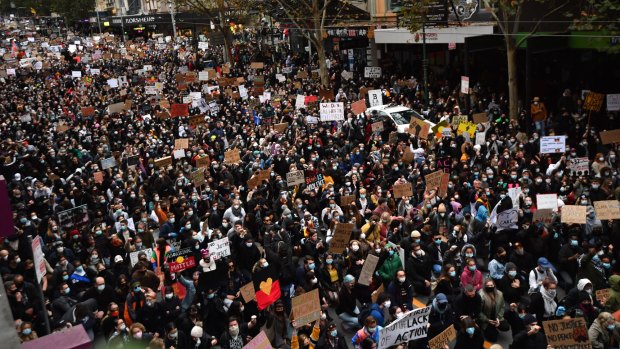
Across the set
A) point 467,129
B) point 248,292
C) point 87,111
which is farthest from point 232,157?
point 87,111

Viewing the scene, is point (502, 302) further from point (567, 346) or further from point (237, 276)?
point (237, 276)

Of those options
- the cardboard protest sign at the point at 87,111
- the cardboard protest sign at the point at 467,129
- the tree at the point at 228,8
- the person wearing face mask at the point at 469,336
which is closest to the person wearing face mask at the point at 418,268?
the person wearing face mask at the point at 469,336

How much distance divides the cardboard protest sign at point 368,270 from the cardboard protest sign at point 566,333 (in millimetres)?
2811

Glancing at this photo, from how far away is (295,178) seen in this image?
1535 cm

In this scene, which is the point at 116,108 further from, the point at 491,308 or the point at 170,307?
the point at 491,308

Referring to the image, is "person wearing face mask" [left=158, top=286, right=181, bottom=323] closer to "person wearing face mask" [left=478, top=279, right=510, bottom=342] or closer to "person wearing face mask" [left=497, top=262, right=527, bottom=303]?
"person wearing face mask" [left=478, top=279, right=510, bottom=342]

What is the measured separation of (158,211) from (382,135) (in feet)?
26.0

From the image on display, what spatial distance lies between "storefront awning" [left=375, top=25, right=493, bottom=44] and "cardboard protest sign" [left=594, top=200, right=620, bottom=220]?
1298cm

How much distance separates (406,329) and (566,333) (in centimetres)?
189

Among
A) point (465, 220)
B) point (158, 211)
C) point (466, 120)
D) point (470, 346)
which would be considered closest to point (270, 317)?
point (470, 346)

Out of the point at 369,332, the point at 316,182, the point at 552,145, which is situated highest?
the point at 552,145

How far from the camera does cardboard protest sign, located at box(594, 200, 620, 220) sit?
10.5m

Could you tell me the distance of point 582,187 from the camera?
1268 centimetres

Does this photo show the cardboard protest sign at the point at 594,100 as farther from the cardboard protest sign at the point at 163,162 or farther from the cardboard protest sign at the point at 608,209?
the cardboard protest sign at the point at 163,162
